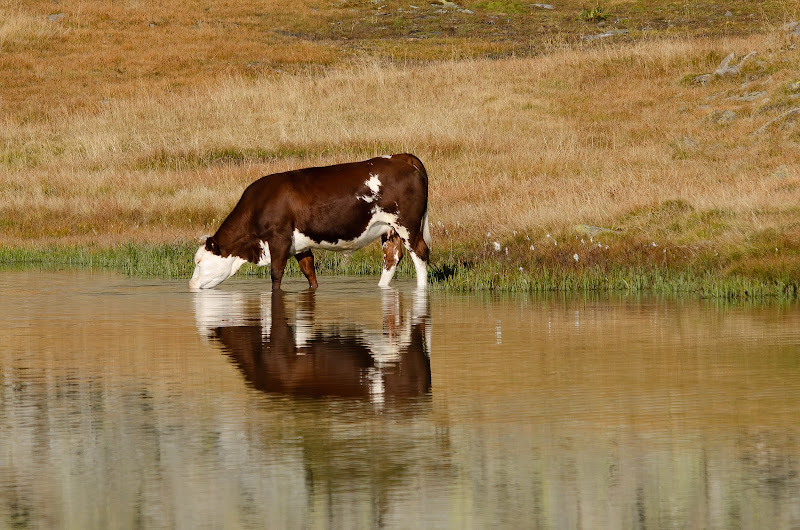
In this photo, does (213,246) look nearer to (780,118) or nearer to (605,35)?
(780,118)

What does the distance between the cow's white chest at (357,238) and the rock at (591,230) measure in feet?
10.3

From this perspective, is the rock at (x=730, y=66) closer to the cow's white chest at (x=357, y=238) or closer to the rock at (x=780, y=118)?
the rock at (x=780, y=118)

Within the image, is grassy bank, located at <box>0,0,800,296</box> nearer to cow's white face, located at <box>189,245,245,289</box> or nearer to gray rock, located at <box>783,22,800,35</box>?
gray rock, located at <box>783,22,800,35</box>

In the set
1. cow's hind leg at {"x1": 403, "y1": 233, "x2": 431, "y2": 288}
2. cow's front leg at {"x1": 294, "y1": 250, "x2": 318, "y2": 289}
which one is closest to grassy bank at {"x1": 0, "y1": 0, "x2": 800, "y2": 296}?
cow's hind leg at {"x1": 403, "y1": 233, "x2": 431, "y2": 288}

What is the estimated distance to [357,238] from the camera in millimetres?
17203

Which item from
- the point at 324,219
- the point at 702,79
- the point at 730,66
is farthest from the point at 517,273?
the point at 730,66

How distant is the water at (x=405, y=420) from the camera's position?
6.33 meters

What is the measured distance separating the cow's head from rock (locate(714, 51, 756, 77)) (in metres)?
22.9

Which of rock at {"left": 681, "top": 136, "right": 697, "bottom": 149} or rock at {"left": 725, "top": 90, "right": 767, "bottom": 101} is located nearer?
rock at {"left": 681, "top": 136, "right": 697, "bottom": 149}

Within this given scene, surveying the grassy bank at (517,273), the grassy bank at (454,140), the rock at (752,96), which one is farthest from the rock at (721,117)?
the grassy bank at (517,273)

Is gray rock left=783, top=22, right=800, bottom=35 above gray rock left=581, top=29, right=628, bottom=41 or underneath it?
underneath

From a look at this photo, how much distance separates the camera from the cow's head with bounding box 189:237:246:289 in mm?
17547

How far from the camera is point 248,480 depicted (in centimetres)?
679

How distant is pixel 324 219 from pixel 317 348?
5.52 metres
